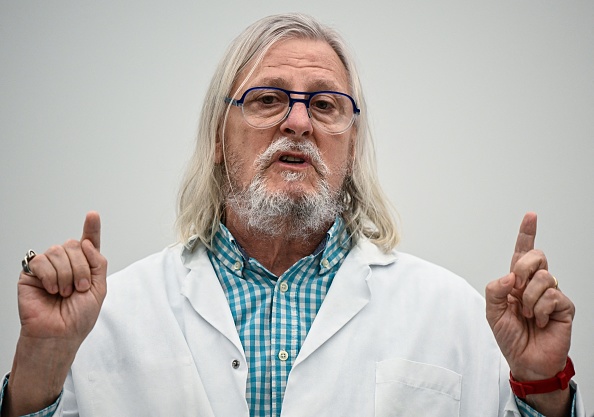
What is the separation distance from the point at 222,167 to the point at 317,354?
699 mm

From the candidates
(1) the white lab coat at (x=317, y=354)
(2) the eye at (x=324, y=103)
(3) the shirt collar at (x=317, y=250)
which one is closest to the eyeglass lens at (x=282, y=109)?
(2) the eye at (x=324, y=103)

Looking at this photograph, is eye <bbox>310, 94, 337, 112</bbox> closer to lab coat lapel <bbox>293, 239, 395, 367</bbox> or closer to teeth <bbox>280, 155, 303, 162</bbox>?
teeth <bbox>280, 155, 303, 162</bbox>

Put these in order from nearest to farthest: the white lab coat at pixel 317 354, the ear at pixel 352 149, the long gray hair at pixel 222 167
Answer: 1. the white lab coat at pixel 317 354
2. the long gray hair at pixel 222 167
3. the ear at pixel 352 149

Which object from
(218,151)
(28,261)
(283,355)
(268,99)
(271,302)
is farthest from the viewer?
(218,151)

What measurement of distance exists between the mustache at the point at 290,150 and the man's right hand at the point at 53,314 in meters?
0.53

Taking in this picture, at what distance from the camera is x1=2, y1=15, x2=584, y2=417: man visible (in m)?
1.46

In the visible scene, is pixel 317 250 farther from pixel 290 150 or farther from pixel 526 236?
pixel 526 236

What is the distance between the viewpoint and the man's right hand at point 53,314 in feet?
4.65

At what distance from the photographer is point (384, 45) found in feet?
9.27

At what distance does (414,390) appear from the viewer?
168cm

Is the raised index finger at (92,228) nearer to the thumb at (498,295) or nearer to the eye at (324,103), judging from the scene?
the eye at (324,103)

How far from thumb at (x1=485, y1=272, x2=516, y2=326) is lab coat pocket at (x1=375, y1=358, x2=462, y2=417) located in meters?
0.27

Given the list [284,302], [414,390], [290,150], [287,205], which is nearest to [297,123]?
[290,150]

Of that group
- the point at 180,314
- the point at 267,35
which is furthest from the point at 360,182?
the point at 180,314
